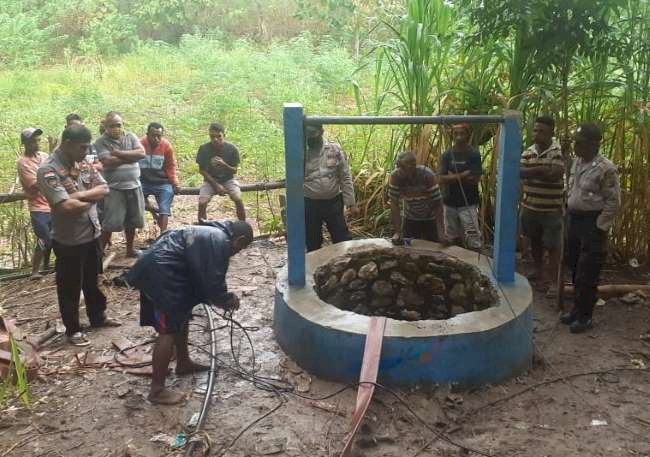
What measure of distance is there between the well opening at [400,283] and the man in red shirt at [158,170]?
7.61 ft

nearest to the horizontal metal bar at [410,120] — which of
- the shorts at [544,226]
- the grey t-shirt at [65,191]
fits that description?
the shorts at [544,226]

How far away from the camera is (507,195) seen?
4043mm

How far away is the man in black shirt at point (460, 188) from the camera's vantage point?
16.4ft

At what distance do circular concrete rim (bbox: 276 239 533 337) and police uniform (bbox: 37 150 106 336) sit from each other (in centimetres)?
141

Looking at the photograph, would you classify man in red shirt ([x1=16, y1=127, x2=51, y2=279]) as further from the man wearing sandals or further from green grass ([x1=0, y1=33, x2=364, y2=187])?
green grass ([x1=0, y1=33, x2=364, y2=187])

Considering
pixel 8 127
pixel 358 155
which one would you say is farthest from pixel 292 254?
pixel 8 127

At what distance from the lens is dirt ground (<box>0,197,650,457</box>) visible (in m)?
3.25

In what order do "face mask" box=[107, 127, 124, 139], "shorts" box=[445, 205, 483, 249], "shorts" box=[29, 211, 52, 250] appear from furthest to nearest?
"face mask" box=[107, 127, 124, 139] < "shorts" box=[29, 211, 52, 250] < "shorts" box=[445, 205, 483, 249]

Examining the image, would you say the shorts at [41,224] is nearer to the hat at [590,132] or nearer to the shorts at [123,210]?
the shorts at [123,210]

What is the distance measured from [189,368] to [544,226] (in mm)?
3068

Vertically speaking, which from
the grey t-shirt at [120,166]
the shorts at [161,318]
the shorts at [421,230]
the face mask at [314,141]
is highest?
the face mask at [314,141]

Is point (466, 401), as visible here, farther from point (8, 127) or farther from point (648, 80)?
point (8, 127)

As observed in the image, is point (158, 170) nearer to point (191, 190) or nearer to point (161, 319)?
point (191, 190)

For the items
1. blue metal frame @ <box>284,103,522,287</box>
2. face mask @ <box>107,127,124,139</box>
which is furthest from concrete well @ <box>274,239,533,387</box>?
face mask @ <box>107,127,124,139</box>
